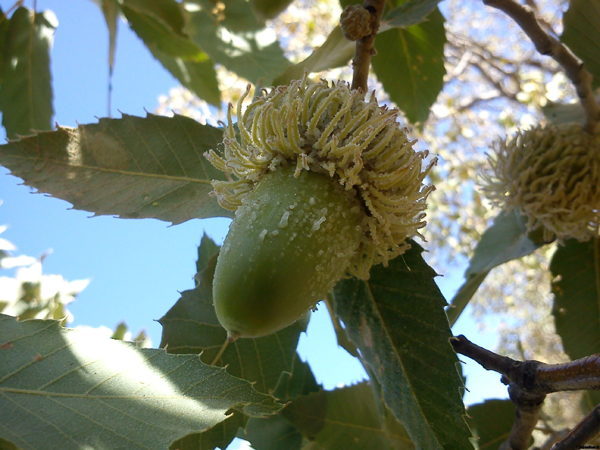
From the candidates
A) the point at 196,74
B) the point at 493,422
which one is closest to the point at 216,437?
the point at 493,422

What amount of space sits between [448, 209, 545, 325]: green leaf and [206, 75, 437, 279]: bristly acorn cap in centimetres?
58

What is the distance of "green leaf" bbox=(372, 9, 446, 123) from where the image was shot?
1558 mm

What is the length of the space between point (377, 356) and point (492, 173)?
3.56 feet

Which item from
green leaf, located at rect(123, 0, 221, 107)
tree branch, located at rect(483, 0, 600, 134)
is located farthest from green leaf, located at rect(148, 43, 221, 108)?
tree branch, located at rect(483, 0, 600, 134)

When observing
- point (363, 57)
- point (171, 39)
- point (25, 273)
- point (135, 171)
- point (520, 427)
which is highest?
point (171, 39)

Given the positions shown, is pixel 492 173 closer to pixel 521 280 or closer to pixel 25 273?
pixel 25 273

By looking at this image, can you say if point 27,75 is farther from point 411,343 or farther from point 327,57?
point 411,343

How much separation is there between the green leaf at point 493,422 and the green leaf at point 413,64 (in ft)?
3.11

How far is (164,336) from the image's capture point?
997 mm

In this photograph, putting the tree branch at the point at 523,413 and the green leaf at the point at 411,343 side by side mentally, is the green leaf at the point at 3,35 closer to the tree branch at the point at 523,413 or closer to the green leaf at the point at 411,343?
the green leaf at the point at 411,343

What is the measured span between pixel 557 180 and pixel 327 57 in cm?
83

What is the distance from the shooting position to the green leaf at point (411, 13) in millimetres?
1016

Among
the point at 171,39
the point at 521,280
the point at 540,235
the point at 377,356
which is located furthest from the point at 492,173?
the point at 521,280

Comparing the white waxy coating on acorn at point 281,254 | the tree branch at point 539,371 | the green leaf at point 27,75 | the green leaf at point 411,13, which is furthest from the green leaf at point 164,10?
the tree branch at point 539,371
